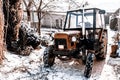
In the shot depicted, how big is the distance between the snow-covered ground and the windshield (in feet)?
5.50

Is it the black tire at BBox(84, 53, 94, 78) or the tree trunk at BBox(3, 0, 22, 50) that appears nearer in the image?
the black tire at BBox(84, 53, 94, 78)

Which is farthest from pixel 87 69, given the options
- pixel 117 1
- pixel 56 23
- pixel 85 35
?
pixel 117 1

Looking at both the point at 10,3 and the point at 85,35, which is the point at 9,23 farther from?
the point at 85,35

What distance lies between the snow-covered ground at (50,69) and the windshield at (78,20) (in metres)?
1.68

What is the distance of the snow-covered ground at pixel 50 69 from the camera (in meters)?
9.02

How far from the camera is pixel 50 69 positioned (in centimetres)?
1005

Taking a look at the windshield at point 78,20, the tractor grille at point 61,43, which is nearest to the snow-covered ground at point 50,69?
the tractor grille at point 61,43

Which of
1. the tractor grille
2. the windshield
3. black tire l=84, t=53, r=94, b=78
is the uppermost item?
the windshield

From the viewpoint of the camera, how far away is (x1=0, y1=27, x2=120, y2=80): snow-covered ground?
9.02 meters

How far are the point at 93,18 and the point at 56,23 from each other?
24212mm

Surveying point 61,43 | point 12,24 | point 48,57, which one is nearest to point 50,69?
point 48,57

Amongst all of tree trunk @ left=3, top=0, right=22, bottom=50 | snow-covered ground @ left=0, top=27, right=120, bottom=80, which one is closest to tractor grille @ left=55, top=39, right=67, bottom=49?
snow-covered ground @ left=0, top=27, right=120, bottom=80

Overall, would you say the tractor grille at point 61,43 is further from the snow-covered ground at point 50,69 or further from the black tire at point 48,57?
the snow-covered ground at point 50,69

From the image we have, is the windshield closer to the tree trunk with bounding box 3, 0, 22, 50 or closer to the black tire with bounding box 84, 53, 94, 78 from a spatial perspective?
the black tire with bounding box 84, 53, 94, 78
